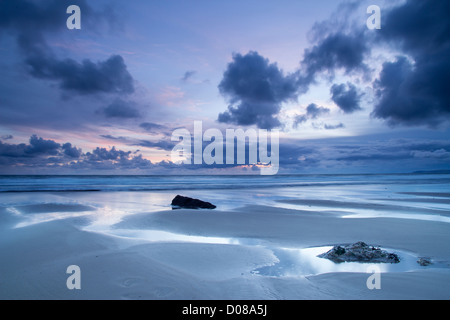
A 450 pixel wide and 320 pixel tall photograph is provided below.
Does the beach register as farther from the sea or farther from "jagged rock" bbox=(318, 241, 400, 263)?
the sea

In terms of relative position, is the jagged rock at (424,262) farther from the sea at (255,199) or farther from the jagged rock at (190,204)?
the jagged rock at (190,204)

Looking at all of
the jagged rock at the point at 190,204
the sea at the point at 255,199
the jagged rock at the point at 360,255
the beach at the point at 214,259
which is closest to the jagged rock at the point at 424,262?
the beach at the point at 214,259

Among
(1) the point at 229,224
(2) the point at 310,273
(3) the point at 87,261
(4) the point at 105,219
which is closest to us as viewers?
(2) the point at 310,273

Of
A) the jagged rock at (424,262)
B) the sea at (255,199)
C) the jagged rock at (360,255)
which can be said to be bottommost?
the sea at (255,199)

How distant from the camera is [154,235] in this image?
7.52 metres

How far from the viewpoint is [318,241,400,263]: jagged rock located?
511cm

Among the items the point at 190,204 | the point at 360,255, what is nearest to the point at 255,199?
the point at 190,204

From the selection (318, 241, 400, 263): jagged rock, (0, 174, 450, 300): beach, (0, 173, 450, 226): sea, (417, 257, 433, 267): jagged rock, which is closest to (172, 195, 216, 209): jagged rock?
(0, 173, 450, 226): sea

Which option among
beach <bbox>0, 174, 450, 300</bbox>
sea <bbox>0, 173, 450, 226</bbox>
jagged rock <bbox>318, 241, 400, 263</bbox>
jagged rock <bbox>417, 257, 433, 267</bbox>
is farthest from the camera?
sea <bbox>0, 173, 450, 226</bbox>

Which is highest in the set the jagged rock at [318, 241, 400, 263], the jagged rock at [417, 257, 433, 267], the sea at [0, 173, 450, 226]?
the jagged rock at [318, 241, 400, 263]

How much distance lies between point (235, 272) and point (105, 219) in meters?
7.40

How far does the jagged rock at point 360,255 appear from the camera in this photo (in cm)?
511
